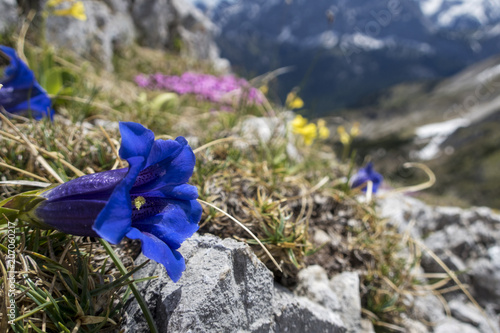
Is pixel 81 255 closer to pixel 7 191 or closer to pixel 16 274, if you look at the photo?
pixel 16 274

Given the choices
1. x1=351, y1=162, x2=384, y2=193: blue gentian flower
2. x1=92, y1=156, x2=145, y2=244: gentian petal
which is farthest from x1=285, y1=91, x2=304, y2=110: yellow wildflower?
x1=92, y1=156, x2=145, y2=244: gentian petal

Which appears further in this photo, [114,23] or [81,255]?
[114,23]

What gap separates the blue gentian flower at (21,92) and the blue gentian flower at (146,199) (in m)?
1.42

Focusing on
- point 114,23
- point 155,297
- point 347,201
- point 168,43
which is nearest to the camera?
point 155,297

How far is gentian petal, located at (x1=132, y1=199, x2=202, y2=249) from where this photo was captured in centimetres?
129

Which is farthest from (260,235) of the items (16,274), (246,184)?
(16,274)

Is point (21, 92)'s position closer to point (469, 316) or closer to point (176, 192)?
point (176, 192)

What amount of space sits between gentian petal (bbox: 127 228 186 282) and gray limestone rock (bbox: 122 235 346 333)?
0.31 metres

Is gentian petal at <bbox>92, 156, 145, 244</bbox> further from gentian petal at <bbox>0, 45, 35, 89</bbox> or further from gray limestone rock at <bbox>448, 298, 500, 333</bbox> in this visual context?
gray limestone rock at <bbox>448, 298, 500, 333</bbox>

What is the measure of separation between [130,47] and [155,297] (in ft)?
31.3

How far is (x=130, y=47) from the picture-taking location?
31.6ft

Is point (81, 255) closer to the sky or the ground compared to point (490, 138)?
closer to the sky

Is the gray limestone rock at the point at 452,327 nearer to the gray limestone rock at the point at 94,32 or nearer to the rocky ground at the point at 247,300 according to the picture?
the rocky ground at the point at 247,300

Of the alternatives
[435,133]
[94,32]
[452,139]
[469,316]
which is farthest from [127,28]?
[435,133]
